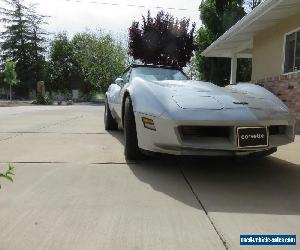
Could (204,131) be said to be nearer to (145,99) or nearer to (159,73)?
(145,99)

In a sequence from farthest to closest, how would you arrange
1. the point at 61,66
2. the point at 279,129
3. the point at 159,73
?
the point at 61,66 → the point at 159,73 → the point at 279,129

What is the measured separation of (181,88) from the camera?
3.50 m

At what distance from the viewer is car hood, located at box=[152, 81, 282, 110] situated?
10.1 feet

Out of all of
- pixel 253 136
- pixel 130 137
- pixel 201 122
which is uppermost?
pixel 201 122

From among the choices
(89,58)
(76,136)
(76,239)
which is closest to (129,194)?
(76,239)

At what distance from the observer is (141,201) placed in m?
2.44

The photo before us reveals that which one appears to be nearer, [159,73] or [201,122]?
[201,122]

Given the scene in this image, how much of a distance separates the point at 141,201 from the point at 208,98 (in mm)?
1275

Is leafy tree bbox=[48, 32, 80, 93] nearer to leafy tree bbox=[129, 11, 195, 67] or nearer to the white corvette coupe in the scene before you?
leafy tree bbox=[129, 11, 195, 67]

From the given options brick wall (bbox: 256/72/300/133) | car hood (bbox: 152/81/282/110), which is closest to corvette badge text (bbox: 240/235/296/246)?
car hood (bbox: 152/81/282/110)

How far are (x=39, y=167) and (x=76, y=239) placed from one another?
169 cm

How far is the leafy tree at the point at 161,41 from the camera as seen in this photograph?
28.2 m

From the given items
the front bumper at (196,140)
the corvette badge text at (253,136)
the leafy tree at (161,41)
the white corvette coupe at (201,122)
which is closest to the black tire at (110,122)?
the white corvette coupe at (201,122)

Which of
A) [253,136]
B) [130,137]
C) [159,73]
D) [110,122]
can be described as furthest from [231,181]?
[110,122]
